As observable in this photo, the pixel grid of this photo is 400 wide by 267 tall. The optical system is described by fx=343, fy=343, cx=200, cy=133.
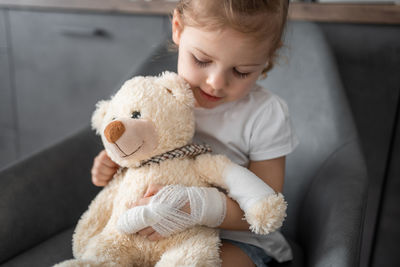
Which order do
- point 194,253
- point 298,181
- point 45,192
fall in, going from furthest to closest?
point 298,181, point 45,192, point 194,253

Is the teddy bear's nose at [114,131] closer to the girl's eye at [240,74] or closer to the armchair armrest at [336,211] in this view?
the girl's eye at [240,74]

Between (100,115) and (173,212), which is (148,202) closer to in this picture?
(173,212)

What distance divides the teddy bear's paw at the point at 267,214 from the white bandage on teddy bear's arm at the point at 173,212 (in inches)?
A: 2.1

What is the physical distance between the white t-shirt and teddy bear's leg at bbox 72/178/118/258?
0.19 metres

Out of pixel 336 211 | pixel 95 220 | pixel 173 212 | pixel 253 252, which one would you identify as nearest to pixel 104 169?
pixel 95 220

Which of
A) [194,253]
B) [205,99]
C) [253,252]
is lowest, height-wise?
[253,252]

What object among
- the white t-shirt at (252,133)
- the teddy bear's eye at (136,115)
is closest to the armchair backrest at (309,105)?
the white t-shirt at (252,133)

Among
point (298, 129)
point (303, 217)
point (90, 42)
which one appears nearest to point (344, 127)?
point (298, 129)

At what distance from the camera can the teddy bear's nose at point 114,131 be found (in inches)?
18.5

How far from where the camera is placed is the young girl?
0.50 metres

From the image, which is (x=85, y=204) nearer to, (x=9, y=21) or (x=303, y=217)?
(x=303, y=217)

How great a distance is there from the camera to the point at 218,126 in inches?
25.5

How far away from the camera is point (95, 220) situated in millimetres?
581

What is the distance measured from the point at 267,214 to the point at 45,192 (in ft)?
1.47
